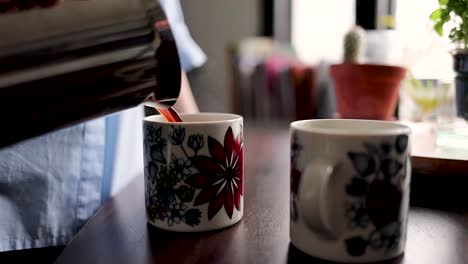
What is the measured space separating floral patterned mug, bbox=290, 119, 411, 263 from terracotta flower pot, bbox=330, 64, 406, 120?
71cm

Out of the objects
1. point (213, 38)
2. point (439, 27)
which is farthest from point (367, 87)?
point (213, 38)

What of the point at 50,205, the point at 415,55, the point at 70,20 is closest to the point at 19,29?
the point at 70,20

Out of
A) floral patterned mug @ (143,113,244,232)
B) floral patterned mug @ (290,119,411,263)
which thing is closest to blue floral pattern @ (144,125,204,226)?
floral patterned mug @ (143,113,244,232)

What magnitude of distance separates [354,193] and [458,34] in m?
0.36

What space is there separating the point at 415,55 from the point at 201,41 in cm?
116

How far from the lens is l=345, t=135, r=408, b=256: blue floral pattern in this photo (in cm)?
36

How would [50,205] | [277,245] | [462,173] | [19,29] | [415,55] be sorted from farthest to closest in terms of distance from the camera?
1. [415,55]
2. [50,205]
3. [462,173]
4. [277,245]
5. [19,29]

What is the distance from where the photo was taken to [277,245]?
40cm

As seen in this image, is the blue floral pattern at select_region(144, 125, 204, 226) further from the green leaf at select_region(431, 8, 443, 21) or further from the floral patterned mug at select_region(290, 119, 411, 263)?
the green leaf at select_region(431, 8, 443, 21)

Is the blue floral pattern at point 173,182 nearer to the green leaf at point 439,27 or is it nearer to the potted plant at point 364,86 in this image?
the green leaf at point 439,27

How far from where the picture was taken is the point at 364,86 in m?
1.07

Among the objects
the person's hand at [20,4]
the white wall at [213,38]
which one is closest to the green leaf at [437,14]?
the person's hand at [20,4]

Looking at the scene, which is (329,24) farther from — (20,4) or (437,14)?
(20,4)

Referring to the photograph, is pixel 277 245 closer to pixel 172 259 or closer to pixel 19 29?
pixel 172 259
